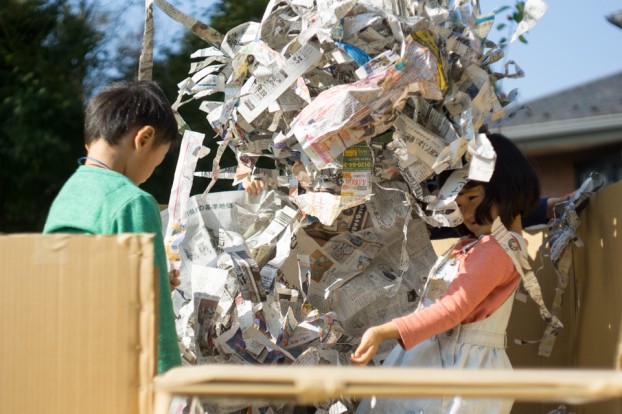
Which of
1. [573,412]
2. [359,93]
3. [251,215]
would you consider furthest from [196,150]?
[573,412]

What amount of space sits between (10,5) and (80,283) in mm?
4497

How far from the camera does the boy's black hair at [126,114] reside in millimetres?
1676

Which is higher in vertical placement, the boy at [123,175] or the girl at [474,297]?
the boy at [123,175]

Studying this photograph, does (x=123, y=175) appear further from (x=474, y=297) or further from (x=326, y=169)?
(x=474, y=297)

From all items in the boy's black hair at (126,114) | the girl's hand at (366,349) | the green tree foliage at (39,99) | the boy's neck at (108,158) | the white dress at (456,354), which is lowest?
the green tree foliage at (39,99)

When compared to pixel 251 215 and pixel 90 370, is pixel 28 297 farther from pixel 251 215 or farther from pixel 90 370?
pixel 251 215

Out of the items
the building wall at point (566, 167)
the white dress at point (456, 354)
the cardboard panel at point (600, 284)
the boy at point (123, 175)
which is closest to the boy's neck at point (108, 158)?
the boy at point (123, 175)

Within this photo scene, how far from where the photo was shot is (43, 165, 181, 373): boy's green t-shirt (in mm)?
1448

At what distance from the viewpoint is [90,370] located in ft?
3.63

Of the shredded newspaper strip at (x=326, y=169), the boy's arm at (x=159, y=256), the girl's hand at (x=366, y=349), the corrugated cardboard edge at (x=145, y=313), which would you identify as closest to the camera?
the corrugated cardboard edge at (x=145, y=313)

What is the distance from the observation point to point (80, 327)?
1.11 metres

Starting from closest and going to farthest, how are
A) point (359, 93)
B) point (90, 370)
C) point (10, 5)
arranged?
point (90, 370) < point (359, 93) < point (10, 5)

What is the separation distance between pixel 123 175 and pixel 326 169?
0.52 metres

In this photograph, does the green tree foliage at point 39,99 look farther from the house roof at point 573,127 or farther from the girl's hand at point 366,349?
the house roof at point 573,127
